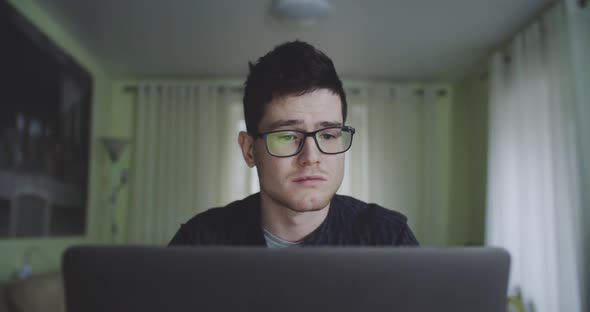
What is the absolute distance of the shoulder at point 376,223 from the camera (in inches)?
31.1

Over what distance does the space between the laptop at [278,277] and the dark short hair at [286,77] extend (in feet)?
1.17

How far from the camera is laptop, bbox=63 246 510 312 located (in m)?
0.40

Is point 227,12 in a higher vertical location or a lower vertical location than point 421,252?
higher

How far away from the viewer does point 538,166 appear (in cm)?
285

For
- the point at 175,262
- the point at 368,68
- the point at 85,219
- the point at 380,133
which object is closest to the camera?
the point at 175,262

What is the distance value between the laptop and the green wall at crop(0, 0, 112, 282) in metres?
2.58

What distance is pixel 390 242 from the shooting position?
793 mm

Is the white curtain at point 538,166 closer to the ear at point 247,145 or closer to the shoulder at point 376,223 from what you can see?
the shoulder at point 376,223

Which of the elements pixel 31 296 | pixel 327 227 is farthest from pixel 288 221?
pixel 31 296

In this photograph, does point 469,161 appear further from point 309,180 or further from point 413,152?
point 309,180

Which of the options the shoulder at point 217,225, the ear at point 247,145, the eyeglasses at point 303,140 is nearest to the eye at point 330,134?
the eyeglasses at point 303,140

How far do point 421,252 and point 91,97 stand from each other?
3.76 meters

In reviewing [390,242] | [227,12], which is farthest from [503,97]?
[390,242]

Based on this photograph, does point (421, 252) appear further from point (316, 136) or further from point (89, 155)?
point (89, 155)
